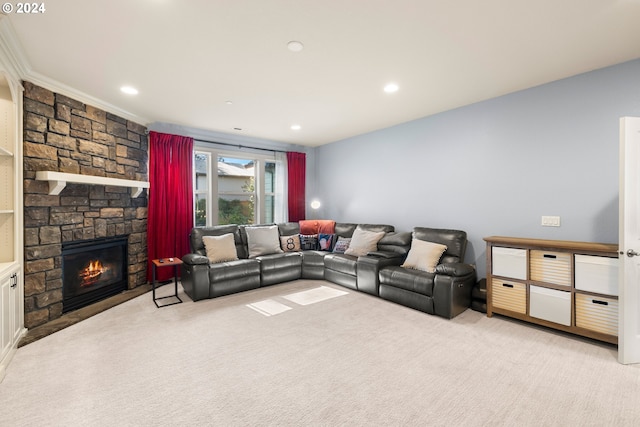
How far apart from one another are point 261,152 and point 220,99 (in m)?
2.33

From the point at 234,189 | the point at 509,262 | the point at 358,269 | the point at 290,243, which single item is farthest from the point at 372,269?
the point at 234,189

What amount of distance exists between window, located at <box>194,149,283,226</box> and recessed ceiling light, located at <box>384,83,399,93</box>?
3265 millimetres

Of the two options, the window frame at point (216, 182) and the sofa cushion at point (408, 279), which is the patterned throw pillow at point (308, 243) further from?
the sofa cushion at point (408, 279)

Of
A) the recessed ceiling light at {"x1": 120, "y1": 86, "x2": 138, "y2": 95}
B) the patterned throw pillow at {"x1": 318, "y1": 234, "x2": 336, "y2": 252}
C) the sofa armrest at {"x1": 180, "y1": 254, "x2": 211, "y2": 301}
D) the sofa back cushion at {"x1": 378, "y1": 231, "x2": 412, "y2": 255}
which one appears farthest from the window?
the sofa back cushion at {"x1": 378, "y1": 231, "x2": 412, "y2": 255}

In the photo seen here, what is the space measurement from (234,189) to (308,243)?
182 centimetres

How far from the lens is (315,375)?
2217 millimetres

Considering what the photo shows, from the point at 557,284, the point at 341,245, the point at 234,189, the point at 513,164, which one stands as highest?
the point at 513,164

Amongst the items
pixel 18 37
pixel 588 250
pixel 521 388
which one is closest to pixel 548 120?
pixel 588 250

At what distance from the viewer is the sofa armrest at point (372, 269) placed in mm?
4082

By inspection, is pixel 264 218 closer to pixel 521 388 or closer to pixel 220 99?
pixel 220 99

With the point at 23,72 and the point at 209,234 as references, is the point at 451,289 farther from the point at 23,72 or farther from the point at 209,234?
the point at 23,72

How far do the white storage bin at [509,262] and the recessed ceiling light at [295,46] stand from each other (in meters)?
2.92

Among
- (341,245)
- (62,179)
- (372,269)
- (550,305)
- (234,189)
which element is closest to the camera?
(550,305)

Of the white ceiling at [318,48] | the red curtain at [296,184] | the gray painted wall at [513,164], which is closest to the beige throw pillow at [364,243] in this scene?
the gray painted wall at [513,164]
